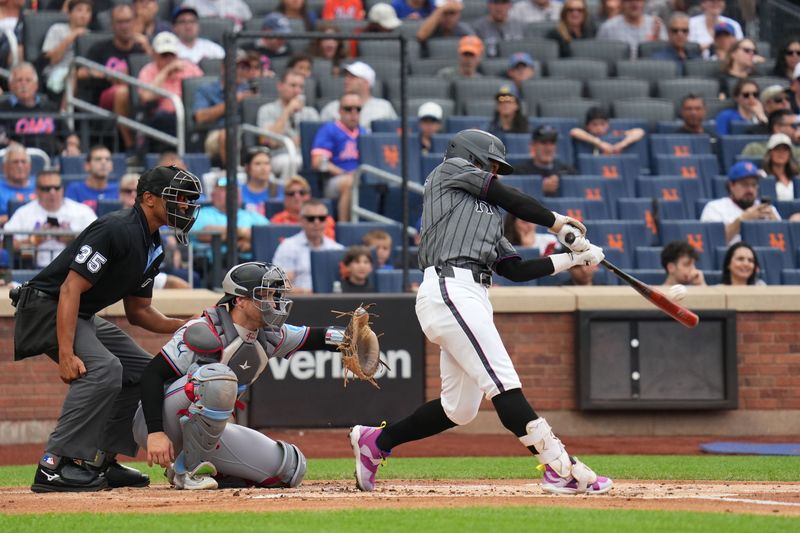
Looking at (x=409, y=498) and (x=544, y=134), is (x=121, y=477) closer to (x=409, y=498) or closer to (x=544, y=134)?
(x=409, y=498)

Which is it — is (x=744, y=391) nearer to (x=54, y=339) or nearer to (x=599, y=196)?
(x=599, y=196)

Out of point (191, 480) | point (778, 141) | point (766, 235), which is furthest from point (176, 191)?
point (778, 141)

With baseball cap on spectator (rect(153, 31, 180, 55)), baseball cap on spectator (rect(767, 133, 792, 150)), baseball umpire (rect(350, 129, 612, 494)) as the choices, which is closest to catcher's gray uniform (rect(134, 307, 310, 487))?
baseball umpire (rect(350, 129, 612, 494))

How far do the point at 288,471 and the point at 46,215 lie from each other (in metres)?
5.04

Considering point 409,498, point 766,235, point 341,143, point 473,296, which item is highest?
point 341,143

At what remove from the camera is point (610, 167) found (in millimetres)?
13375

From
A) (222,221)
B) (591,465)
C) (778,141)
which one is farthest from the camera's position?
(778,141)

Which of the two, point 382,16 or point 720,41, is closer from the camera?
point 382,16

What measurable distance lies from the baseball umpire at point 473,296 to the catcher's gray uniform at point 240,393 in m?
0.41

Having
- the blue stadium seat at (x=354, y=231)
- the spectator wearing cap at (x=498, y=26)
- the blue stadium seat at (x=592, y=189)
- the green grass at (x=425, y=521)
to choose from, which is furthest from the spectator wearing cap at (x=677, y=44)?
the green grass at (x=425, y=521)

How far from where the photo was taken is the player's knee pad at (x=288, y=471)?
6.92 metres

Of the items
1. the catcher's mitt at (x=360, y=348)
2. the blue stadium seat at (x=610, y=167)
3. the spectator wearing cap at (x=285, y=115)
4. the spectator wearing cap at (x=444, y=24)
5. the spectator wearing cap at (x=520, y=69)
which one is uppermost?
the spectator wearing cap at (x=444, y=24)

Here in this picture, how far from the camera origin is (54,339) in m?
6.86

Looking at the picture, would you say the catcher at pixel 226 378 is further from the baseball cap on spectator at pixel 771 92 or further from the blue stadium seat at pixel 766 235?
the baseball cap on spectator at pixel 771 92
